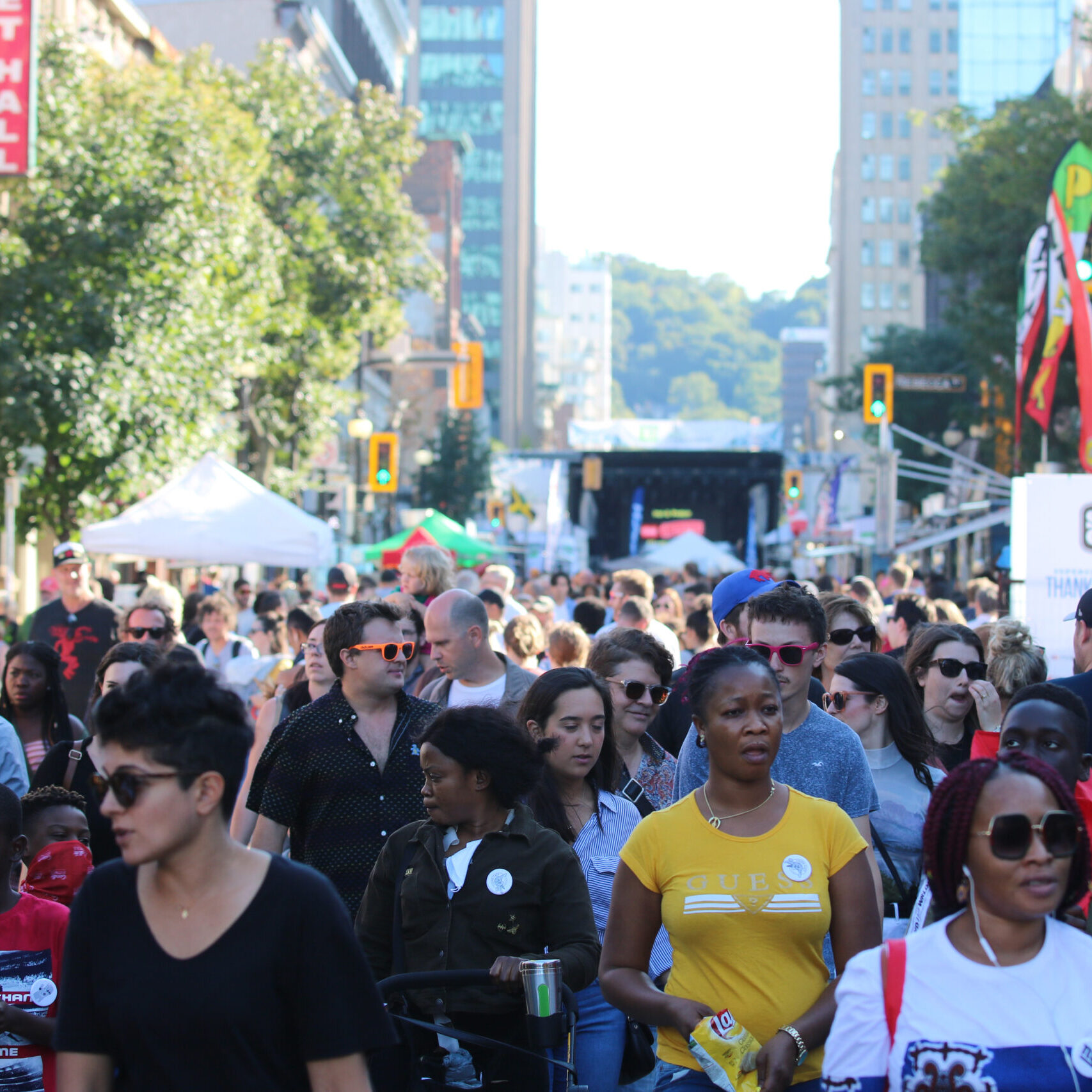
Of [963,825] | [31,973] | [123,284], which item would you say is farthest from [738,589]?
[123,284]

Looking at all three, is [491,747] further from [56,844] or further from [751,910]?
[56,844]

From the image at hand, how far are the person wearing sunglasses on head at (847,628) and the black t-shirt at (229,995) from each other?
4.60 meters

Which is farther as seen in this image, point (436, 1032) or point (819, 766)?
point (819, 766)

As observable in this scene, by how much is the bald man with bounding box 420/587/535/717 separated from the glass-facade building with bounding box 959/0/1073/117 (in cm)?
10575

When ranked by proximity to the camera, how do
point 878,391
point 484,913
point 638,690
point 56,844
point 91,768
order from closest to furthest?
point 484,913
point 56,844
point 638,690
point 91,768
point 878,391

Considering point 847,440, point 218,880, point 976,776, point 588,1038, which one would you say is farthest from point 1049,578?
point 847,440

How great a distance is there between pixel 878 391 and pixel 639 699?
1910cm

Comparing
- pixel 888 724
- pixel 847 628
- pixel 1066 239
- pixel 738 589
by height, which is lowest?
pixel 888 724

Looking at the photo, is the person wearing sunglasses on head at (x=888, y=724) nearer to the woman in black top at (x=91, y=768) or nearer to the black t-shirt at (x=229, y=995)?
the woman in black top at (x=91, y=768)

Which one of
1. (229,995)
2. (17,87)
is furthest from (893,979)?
(17,87)

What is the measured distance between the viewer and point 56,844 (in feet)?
15.8

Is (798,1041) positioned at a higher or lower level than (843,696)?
lower

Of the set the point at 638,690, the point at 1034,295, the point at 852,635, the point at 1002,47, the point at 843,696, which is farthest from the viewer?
the point at 1002,47

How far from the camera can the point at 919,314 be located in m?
97.8
